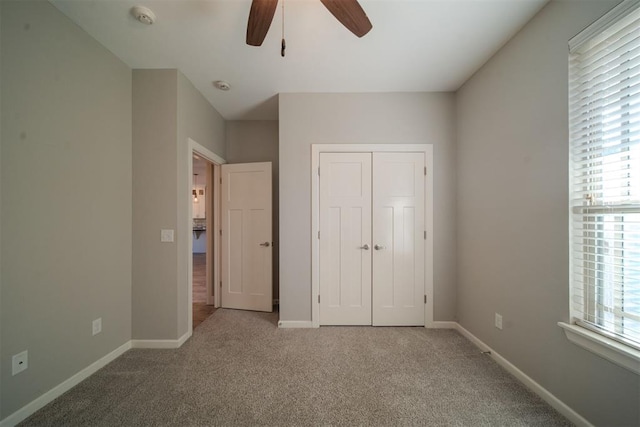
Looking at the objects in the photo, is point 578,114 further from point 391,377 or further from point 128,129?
point 128,129

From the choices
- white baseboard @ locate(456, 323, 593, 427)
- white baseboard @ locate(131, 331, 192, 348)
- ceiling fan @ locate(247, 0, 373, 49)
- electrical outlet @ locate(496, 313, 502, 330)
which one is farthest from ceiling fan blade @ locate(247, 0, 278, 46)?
white baseboard @ locate(456, 323, 593, 427)

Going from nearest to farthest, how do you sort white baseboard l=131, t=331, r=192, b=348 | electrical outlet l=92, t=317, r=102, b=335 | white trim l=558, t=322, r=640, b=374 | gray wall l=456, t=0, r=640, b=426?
white trim l=558, t=322, r=640, b=374
gray wall l=456, t=0, r=640, b=426
electrical outlet l=92, t=317, r=102, b=335
white baseboard l=131, t=331, r=192, b=348

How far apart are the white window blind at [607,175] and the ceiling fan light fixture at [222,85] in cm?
270

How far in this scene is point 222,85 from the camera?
2.36 meters

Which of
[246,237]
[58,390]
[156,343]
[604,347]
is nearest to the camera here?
[604,347]

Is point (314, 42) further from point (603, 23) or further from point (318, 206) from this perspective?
point (603, 23)

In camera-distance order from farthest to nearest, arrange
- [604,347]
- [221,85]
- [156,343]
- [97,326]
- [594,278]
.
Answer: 1. [221,85]
2. [156,343]
3. [97,326]
4. [594,278]
5. [604,347]

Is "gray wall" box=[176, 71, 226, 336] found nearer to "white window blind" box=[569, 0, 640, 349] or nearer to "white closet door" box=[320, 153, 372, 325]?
"white closet door" box=[320, 153, 372, 325]

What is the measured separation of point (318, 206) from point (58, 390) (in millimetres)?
2378

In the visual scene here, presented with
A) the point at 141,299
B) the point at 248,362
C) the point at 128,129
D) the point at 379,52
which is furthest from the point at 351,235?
the point at 128,129

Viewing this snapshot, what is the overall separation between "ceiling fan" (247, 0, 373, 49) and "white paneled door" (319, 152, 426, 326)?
A: 4.30 ft

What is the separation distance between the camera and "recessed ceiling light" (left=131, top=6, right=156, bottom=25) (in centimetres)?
151

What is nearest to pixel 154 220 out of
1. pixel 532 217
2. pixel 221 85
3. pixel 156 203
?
pixel 156 203

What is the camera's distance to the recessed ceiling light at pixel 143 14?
1512mm
